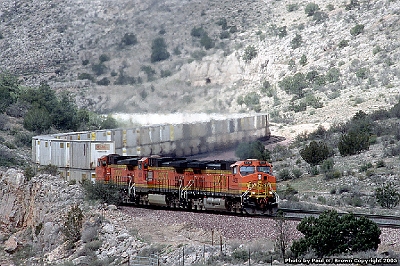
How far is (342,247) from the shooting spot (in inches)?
864

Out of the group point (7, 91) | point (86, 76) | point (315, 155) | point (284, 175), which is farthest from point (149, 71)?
point (284, 175)

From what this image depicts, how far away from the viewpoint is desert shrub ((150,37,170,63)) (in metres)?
89.9

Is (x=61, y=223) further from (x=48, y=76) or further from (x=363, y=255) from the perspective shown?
(x=48, y=76)

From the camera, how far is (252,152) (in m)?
48.9

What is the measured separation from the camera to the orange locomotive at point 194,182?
29062 millimetres

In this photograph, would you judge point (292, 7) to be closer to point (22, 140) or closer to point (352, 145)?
point (22, 140)

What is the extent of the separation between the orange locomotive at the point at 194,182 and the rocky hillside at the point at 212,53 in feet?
103

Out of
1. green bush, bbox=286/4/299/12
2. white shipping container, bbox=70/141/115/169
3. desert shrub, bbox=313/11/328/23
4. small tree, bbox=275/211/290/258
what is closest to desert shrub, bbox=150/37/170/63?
green bush, bbox=286/4/299/12

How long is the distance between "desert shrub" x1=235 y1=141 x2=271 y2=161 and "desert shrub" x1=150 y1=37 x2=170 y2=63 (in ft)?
123

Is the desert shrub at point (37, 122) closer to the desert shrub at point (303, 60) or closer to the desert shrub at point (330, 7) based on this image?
the desert shrub at point (303, 60)

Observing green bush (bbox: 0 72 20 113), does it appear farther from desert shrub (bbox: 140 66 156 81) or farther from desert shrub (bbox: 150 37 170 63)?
desert shrub (bbox: 150 37 170 63)

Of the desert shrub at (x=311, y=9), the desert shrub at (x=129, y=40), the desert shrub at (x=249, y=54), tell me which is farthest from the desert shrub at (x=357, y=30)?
the desert shrub at (x=129, y=40)

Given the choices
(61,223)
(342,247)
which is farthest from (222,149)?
(342,247)

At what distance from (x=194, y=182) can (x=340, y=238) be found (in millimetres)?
10762
